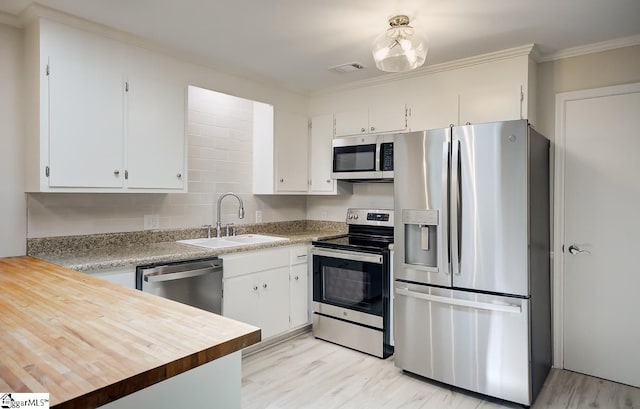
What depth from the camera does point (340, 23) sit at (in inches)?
97.2

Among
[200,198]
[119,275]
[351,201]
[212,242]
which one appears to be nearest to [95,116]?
[119,275]

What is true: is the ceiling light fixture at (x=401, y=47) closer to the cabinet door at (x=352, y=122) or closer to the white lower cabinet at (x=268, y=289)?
the cabinet door at (x=352, y=122)

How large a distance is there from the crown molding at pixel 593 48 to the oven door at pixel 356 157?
1470 mm

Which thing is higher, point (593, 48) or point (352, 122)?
point (593, 48)

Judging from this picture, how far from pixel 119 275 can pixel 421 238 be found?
1.94m

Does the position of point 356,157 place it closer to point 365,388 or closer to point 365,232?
point 365,232

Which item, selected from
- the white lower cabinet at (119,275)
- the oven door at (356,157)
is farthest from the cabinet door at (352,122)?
the white lower cabinet at (119,275)

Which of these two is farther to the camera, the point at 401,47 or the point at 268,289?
the point at 268,289

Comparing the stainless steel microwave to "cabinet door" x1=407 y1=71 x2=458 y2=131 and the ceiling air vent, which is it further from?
the ceiling air vent

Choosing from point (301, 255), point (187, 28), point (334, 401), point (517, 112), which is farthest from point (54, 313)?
point (517, 112)

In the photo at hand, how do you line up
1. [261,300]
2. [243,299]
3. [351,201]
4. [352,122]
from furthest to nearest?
[351,201] < [352,122] < [261,300] < [243,299]

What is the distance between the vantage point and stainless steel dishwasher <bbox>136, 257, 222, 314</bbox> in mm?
2436

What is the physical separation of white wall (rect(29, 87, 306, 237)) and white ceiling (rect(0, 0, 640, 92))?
64 cm

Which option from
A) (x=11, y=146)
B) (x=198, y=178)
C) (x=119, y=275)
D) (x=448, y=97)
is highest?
(x=448, y=97)
